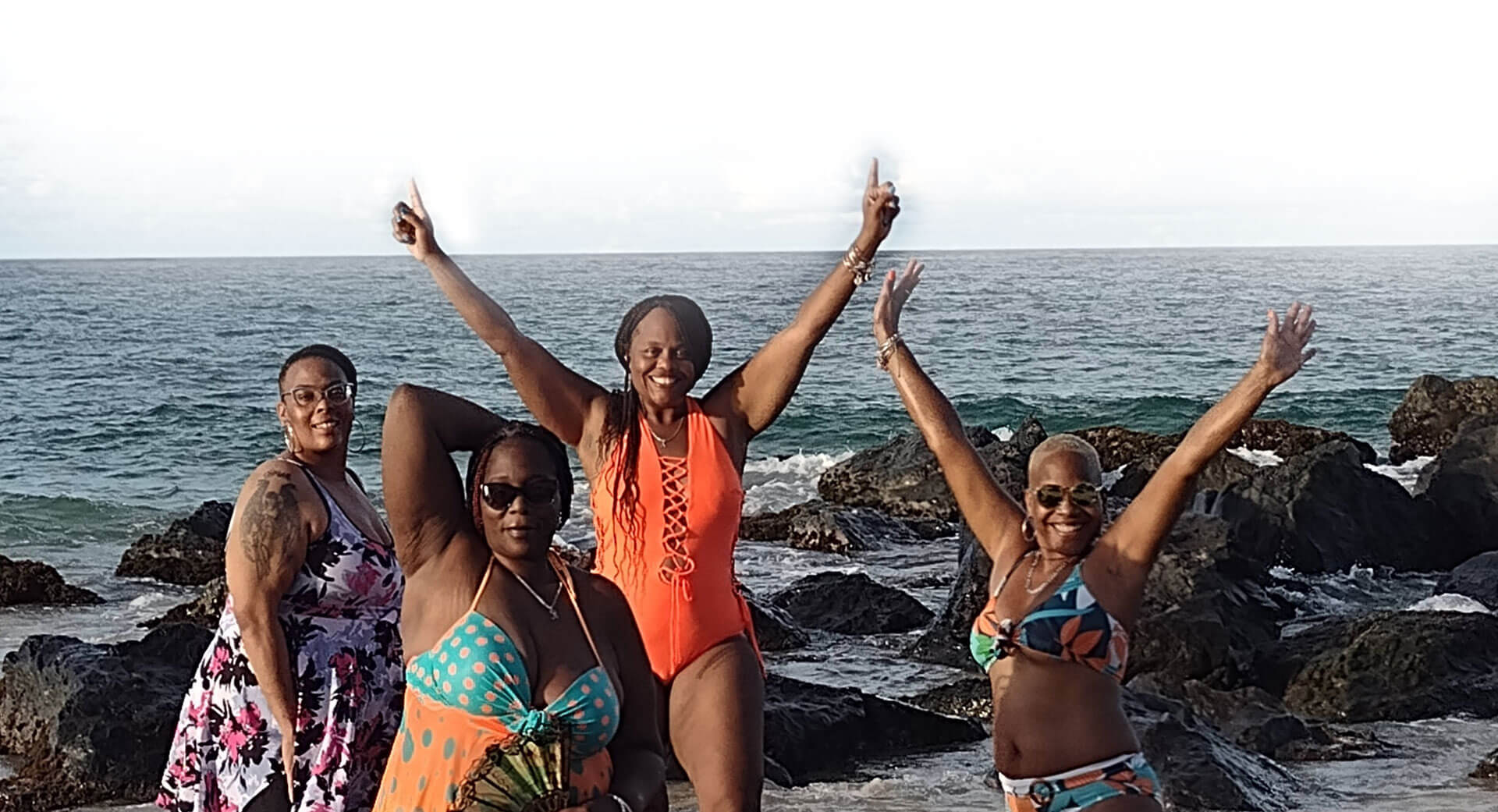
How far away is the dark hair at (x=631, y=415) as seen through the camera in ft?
17.4

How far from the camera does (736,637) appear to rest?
533cm

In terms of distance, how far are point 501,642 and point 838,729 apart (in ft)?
18.9

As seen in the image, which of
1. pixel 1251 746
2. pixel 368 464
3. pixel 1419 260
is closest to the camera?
pixel 1251 746

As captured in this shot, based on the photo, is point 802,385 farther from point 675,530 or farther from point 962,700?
point 675,530

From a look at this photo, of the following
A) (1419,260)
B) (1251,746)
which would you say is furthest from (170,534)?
(1419,260)

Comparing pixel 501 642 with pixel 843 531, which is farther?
pixel 843 531

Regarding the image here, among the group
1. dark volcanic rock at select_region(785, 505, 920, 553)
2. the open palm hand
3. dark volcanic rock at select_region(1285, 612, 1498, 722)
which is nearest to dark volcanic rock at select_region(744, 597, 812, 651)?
dark volcanic rock at select_region(1285, 612, 1498, 722)


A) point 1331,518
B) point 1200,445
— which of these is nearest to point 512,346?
point 1200,445

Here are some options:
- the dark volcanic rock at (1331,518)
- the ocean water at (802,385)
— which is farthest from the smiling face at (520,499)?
the dark volcanic rock at (1331,518)

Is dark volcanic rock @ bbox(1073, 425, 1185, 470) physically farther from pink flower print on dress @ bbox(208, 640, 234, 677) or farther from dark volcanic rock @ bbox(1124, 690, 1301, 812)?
pink flower print on dress @ bbox(208, 640, 234, 677)

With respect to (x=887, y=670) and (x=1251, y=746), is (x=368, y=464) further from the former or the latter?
(x=1251, y=746)

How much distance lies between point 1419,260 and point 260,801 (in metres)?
139

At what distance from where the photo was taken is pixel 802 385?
39094mm

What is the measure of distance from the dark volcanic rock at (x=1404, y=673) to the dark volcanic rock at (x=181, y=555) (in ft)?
31.7
